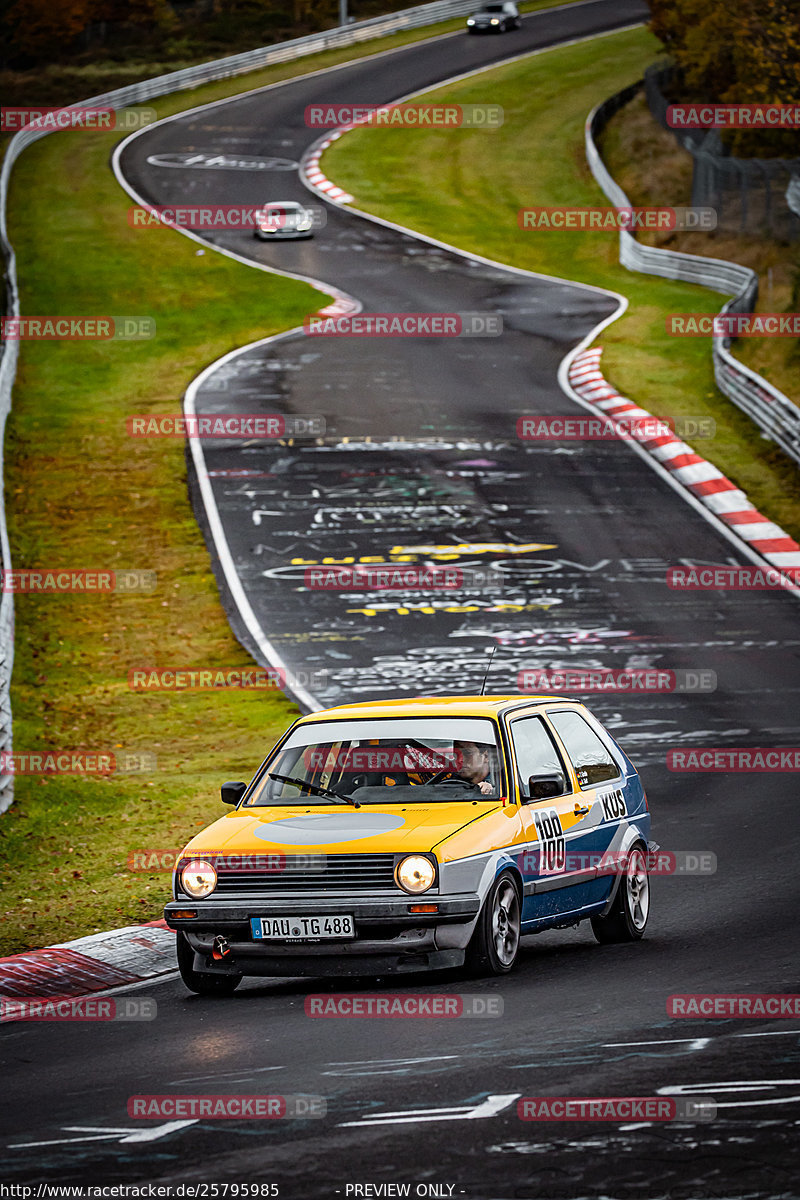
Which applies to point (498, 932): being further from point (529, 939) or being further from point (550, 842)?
point (529, 939)

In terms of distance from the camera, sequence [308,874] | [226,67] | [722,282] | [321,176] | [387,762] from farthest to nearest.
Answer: [226,67]
[321,176]
[722,282]
[387,762]
[308,874]

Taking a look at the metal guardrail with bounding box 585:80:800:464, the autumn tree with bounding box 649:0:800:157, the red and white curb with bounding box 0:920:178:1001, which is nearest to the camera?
the red and white curb with bounding box 0:920:178:1001

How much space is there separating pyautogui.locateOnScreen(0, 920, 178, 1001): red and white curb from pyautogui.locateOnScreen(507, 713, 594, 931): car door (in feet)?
7.36

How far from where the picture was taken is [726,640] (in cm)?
2103

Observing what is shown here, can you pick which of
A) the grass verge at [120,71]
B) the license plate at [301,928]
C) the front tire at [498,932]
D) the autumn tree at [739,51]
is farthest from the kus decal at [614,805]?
the grass verge at [120,71]

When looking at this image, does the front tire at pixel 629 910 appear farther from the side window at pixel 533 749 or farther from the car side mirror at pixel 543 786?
the car side mirror at pixel 543 786

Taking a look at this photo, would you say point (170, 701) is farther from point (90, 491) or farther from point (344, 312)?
point (344, 312)

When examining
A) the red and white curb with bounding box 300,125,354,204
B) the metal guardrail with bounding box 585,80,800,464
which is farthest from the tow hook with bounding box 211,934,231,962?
the red and white curb with bounding box 300,125,354,204

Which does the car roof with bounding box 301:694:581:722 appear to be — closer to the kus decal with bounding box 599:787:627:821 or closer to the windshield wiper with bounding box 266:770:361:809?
the windshield wiper with bounding box 266:770:361:809

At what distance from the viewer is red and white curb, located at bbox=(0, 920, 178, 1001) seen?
9.56 metres

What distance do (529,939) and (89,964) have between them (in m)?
2.78

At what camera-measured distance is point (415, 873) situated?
8.64 m

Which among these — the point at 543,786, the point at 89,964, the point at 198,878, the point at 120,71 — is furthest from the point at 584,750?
the point at 120,71

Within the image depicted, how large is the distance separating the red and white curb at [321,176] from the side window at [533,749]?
1825 inches
